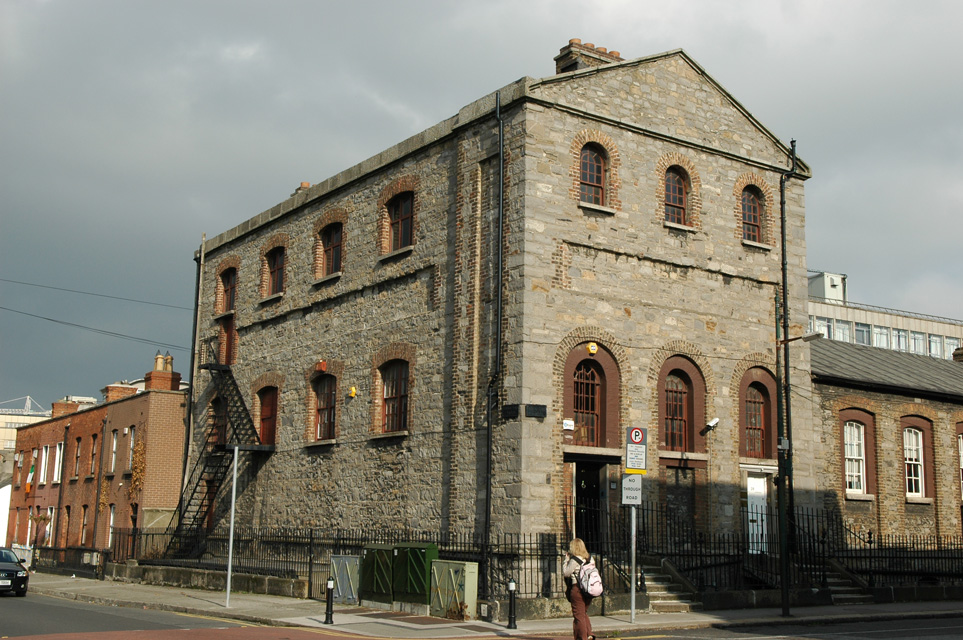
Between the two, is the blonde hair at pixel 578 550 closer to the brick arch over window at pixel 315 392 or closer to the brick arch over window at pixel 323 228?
the brick arch over window at pixel 315 392

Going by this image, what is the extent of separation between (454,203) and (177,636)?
11.4m

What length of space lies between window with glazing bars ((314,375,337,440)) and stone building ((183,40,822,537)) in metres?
0.07

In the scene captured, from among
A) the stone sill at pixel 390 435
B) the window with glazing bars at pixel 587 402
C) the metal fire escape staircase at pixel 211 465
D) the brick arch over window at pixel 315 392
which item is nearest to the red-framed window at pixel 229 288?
the metal fire escape staircase at pixel 211 465

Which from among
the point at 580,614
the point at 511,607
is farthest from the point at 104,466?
the point at 580,614

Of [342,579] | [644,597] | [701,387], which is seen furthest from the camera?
[701,387]

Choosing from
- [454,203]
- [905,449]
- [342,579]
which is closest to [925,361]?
[905,449]

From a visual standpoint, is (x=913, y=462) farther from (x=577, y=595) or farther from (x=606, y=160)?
(x=577, y=595)

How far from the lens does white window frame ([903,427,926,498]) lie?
28.6 m

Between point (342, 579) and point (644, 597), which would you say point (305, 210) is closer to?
point (342, 579)

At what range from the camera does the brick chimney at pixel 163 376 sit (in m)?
35.1

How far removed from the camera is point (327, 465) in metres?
25.8

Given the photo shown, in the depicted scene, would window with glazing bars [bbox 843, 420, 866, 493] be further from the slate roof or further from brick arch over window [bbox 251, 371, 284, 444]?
brick arch over window [bbox 251, 371, 284, 444]

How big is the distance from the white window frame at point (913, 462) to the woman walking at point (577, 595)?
1817cm

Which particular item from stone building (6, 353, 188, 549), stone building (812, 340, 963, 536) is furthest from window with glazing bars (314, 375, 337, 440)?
stone building (812, 340, 963, 536)
